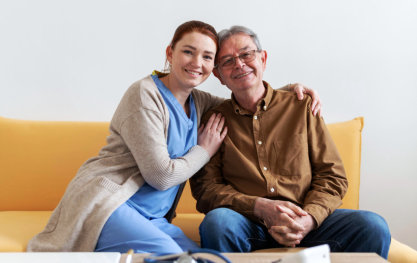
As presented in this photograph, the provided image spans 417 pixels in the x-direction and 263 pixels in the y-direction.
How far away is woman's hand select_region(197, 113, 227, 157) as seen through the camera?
1702mm

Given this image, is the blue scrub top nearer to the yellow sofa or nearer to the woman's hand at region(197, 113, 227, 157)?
the woman's hand at region(197, 113, 227, 157)

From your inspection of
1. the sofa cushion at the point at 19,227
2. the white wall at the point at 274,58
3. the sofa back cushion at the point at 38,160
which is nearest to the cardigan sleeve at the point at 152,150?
the sofa cushion at the point at 19,227

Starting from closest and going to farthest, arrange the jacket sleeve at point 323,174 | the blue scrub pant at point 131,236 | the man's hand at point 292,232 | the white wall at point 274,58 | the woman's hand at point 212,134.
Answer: the blue scrub pant at point 131,236
the man's hand at point 292,232
the jacket sleeve at point 323,174
the woman's hand at point 212,134
the white wall at point 274,58

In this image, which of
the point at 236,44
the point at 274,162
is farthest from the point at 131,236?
the point at 236,44

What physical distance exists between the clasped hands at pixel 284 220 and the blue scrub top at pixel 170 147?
356mm

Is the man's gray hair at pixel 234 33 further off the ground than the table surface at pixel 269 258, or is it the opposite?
the man's gray hair at pixel 234 33

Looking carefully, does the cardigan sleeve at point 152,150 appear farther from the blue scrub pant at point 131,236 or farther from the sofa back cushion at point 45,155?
the sofa back cushion at point 45,155

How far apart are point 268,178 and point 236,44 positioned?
0.57 metres

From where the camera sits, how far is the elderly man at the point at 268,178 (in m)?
1.46

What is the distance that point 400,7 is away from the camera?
2201 mm

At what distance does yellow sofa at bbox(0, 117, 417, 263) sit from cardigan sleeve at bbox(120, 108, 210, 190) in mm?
511

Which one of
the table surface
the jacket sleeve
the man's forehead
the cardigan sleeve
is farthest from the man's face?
the table surface

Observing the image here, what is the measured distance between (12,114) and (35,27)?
495 millimetres

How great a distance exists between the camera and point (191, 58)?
1.63 metres
